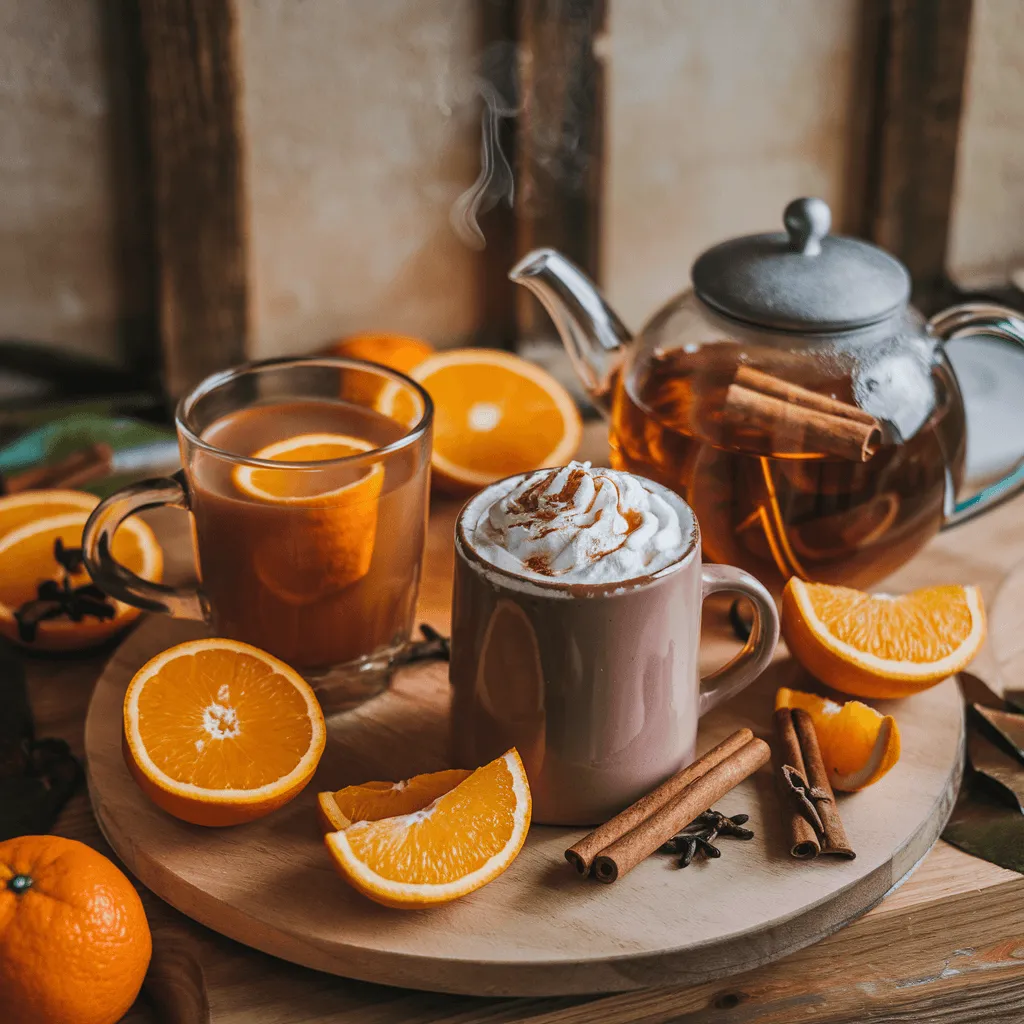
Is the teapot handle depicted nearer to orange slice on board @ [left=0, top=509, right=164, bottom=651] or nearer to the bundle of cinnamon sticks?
the bundle of cinnamon sticks

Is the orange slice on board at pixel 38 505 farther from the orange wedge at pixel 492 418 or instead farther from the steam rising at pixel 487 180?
the steam rising at pixel 487 180

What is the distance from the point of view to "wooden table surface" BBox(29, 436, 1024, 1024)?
888 mm

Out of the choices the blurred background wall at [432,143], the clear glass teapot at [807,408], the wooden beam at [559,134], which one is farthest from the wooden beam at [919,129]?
the clear glass teapot at [807,408]

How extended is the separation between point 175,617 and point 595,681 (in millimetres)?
459

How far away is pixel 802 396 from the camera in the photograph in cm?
115

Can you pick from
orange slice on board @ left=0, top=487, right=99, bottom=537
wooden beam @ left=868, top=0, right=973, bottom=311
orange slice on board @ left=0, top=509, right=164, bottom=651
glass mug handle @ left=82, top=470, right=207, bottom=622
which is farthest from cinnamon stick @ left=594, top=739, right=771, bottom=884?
wooden beam @ left=868, top=0, right=973, bottom=311

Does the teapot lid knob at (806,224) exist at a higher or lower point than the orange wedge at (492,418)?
higher

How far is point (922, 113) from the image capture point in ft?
6.98

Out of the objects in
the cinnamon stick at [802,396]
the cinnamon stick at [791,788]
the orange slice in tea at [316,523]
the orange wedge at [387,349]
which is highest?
the cinnamon stick at [802,396]

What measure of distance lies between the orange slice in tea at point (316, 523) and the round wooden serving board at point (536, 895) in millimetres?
153

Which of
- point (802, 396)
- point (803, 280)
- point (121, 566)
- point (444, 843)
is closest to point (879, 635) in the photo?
point (802, 396)

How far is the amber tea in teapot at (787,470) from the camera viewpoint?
1133mm

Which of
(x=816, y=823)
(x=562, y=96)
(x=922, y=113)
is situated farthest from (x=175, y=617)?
(x=922, y=113)

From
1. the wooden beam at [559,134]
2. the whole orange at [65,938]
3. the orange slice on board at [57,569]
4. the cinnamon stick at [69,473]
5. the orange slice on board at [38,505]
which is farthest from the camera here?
the wooden beam at [559,134]
